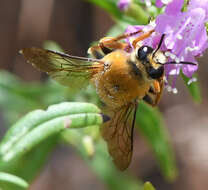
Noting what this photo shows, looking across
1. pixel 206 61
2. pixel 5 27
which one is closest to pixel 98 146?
pixel 206 61

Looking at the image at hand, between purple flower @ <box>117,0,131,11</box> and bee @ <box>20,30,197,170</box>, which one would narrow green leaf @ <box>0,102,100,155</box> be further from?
purple flower @ <box>117,0,131,11</box>

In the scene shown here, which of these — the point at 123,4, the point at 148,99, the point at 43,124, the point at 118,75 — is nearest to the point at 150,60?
the point at 118,75

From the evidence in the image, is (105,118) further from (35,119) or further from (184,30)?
(184,30)

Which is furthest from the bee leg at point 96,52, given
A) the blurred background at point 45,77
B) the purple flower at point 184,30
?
the blurred background at point 45,77

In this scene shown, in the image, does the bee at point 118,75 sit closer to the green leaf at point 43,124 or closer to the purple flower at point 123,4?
the green leaf at point 43,124

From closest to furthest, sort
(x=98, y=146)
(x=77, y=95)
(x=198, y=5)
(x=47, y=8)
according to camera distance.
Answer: (x=198, y=5) → (x=77, y=95) → (x=98, y=146) → (x=47, y=8)

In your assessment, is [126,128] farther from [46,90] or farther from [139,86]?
[46,90]
